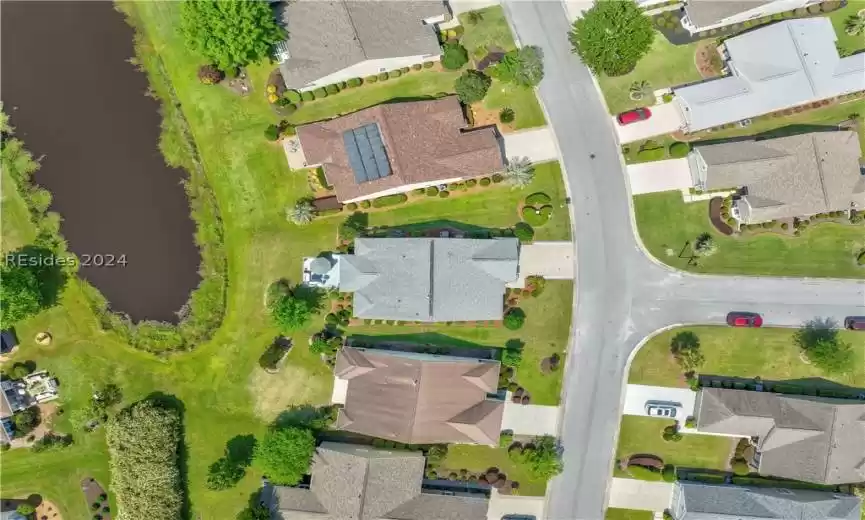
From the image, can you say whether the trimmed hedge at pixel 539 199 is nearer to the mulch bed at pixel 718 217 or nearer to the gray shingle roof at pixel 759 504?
the mulch bed at pixel 718 217

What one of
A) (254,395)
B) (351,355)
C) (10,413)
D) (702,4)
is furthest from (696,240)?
(10,413)

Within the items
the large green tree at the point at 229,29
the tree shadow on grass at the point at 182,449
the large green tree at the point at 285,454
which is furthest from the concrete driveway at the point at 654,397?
the large green tree at the point at 229,29

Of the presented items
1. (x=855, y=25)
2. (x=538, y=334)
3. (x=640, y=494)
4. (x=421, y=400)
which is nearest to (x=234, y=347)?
(x=421, y=400)

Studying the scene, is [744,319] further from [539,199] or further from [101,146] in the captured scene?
[101,146]

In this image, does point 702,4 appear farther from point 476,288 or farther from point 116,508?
point 116,508

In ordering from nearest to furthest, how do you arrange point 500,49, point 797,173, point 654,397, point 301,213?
point 797,173 < point 301,213 < point 654,397 < point 500,49

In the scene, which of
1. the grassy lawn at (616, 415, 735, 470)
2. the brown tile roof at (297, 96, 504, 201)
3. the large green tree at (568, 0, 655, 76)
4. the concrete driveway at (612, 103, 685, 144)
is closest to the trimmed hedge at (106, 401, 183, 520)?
the brown tile roof at (297, 96, 504, 201)
